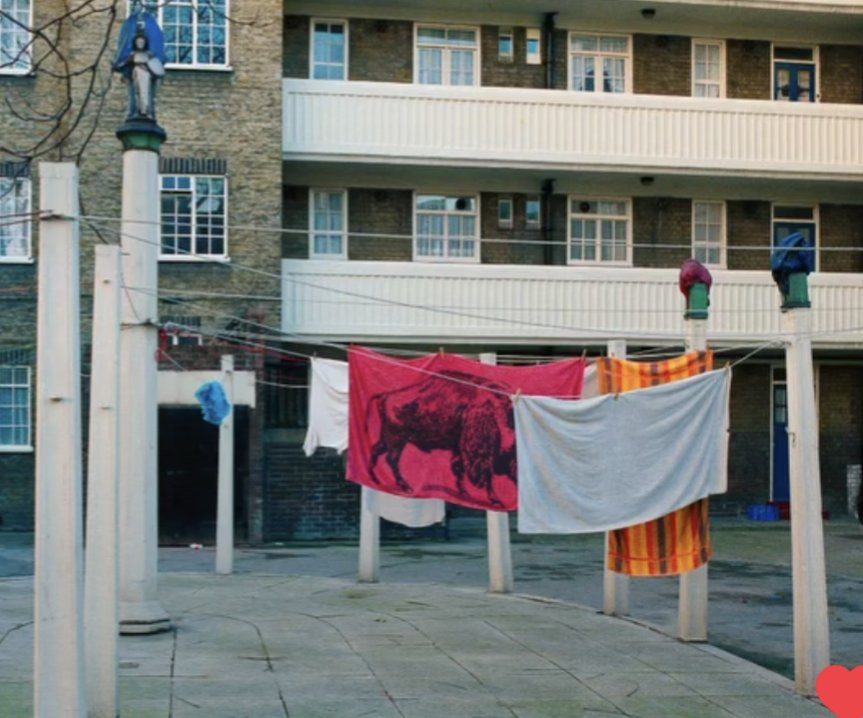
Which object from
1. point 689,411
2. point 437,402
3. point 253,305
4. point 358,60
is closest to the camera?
point 689,411

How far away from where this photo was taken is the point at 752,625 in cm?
1539

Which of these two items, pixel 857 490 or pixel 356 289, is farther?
pixel 857 490

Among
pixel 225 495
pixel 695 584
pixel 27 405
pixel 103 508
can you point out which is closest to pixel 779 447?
pixel 225 495

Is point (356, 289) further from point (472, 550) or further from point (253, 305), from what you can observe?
point (472, 550)

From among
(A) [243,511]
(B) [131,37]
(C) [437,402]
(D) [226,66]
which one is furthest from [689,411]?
(D) [226,66]

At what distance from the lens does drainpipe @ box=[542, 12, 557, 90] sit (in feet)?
95.0

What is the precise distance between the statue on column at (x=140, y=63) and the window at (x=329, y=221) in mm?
14952

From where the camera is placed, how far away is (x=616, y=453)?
488 inches

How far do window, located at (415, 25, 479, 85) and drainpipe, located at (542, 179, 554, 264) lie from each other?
2597mm

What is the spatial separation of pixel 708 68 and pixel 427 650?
810 inches

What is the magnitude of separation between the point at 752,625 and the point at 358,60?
1651 centimetres

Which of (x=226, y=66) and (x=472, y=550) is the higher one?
(x=226, y=66)

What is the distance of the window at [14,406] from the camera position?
26.0 meters

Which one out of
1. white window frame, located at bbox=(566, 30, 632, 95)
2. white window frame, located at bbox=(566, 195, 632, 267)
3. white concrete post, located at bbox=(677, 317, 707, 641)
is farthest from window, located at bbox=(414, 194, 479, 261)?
white concrete post, located at bbox=(677, 317, 707, 641)
